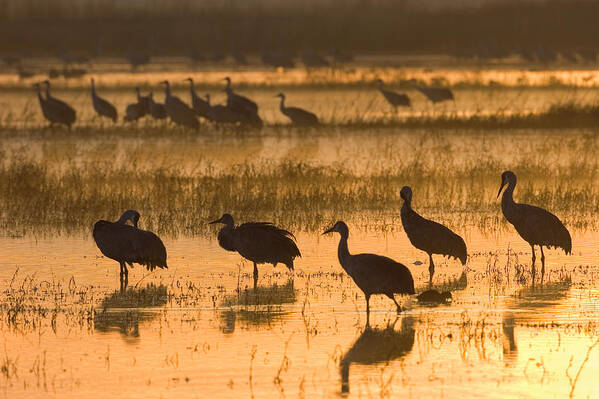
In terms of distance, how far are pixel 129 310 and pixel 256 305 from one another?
3.55 feet

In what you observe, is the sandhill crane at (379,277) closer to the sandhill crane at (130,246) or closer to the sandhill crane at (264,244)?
the sandhill crane at (264,244)

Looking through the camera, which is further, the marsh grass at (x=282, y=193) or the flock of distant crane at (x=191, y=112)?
the flock of distant crane at (x=191, y=112)

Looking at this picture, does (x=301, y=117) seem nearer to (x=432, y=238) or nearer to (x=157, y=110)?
(x=157, y=110)

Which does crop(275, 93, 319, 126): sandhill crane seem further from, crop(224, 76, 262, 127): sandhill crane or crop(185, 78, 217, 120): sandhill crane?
crop(185, 78, 217, 120): sandhill crane

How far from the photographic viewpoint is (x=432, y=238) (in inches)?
509

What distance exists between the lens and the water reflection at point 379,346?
9477 mm

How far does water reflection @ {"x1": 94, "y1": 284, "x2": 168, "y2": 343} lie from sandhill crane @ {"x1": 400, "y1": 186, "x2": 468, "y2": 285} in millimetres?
2511

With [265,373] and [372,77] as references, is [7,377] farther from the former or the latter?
[372,77]

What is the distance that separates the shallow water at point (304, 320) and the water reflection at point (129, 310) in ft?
0.06

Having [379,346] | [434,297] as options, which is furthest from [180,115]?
[379,346]

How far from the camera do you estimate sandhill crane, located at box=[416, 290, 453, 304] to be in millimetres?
11422

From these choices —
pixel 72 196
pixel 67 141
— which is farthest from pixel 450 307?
pixel 67 141

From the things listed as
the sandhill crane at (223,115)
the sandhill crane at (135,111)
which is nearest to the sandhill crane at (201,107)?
the sandhill crane at (223,115)

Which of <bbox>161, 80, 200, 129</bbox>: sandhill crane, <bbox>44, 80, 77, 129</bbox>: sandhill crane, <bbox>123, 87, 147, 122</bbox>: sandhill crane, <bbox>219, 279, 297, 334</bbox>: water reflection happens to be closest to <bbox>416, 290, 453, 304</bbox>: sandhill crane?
<bbox>219, 279, 297, 334</bbox>: water reflection
